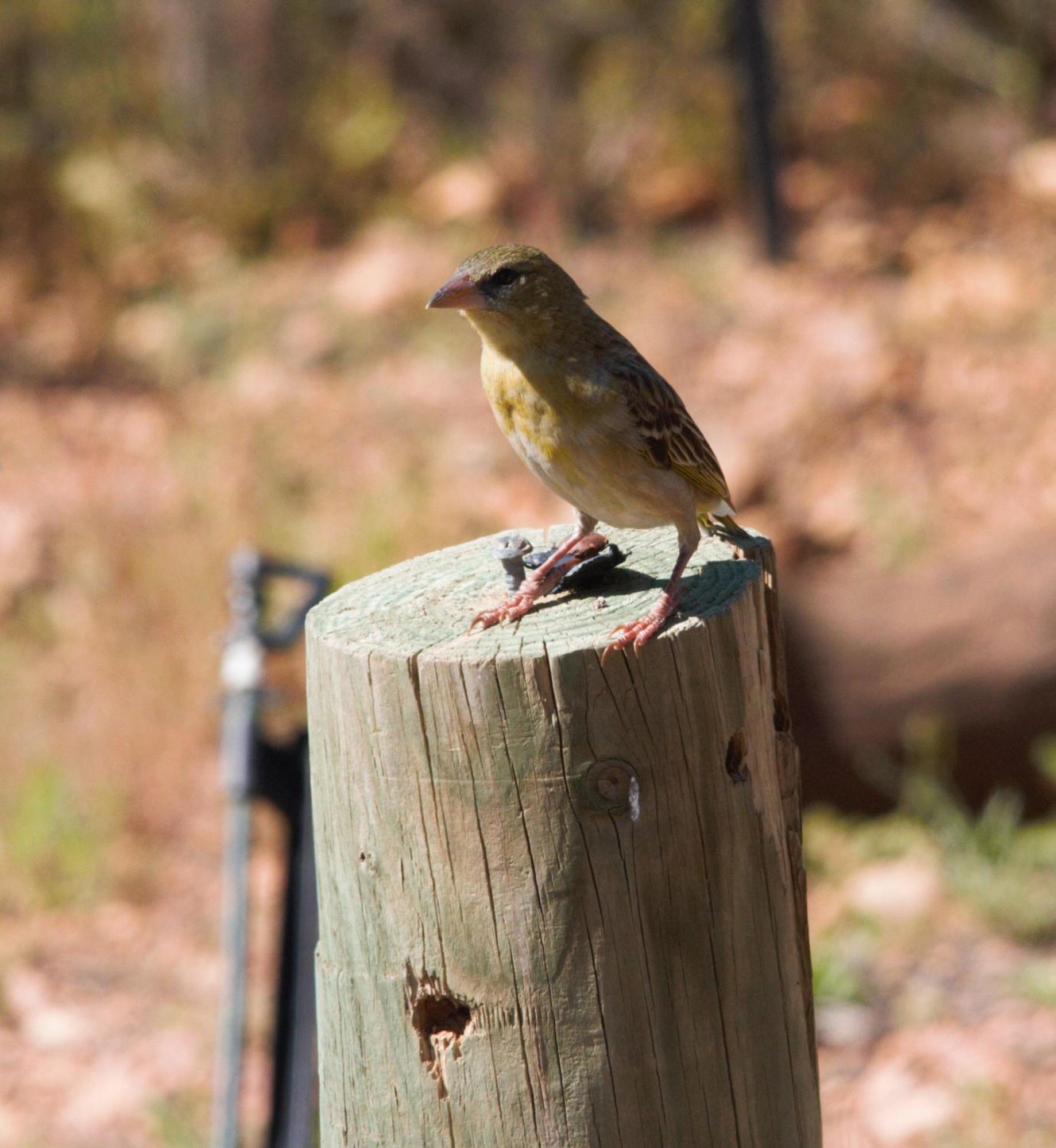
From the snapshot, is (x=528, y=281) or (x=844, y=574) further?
(x=844, y=574)

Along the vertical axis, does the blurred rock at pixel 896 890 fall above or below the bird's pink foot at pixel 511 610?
below

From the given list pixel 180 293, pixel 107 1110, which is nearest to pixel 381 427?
pixel 180 293

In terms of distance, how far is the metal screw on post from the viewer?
2.56 meters

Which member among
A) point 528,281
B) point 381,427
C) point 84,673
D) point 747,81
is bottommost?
point 84,673

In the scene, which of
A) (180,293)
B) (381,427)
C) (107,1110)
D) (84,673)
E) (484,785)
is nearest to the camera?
(484,785)

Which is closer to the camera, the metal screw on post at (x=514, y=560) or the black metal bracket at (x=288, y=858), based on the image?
the metal screw on post at (x=514, y=560)

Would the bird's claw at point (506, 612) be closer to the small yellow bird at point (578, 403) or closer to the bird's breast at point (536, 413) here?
the small yellow bird at point (578, 403)

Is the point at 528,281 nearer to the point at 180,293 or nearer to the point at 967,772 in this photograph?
the point at 967,772

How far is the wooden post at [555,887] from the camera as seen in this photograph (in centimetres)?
210


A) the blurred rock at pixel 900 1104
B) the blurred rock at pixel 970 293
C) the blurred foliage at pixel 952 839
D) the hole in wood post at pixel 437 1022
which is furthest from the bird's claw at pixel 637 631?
the blurred rock at pixel 970 293

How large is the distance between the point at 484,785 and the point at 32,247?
1188 cm

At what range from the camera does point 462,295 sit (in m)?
3.03

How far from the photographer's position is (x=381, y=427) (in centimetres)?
1007

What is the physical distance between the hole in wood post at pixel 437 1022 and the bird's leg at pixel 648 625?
54 cm
